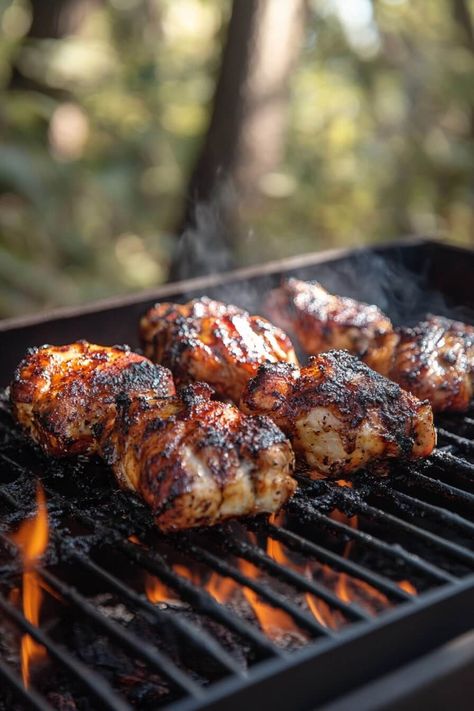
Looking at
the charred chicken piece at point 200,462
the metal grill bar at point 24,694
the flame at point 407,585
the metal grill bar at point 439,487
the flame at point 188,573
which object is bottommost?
the flame at point 188,573

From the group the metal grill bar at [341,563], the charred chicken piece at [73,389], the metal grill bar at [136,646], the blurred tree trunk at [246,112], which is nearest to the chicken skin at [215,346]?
the charred chicken piece at [73,389]

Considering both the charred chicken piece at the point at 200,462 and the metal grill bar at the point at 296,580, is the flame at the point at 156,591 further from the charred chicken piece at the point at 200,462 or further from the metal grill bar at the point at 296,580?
the metal grill bar at the point at 296,580

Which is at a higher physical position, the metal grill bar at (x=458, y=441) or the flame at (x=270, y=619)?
the metal grill bar at (x=458, y=441)

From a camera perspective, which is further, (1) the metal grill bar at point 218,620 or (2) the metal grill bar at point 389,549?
(2) the metal grill bar at point 389,549

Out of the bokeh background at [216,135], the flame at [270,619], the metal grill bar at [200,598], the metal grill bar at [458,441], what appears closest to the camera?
the metal grill bar at [200,598]

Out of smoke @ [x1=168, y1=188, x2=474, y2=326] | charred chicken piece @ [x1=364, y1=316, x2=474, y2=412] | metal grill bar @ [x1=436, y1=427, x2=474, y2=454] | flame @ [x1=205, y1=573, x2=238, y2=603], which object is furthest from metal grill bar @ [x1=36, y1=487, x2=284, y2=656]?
smoke @ [x1=168, y1=188, x2=474, y2=326]

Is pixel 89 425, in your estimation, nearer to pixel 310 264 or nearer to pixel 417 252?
pixel 310 264
